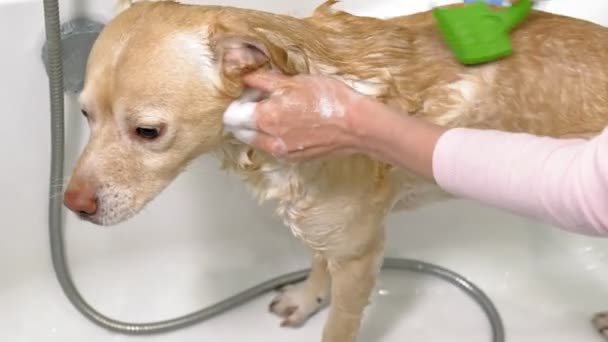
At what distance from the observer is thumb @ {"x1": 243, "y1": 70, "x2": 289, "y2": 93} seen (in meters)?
1.04

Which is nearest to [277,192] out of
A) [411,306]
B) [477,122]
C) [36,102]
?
[477,122]

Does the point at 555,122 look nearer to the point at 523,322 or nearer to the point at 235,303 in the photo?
the point at 523,322

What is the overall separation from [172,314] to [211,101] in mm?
853

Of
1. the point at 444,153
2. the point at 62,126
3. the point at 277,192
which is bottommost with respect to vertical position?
the point at 62,126

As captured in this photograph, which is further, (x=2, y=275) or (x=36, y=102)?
(x=2, y=275)

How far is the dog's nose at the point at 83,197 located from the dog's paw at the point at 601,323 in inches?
47.9

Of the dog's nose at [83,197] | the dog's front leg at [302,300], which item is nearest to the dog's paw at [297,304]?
the dog's front leg at [302,300]

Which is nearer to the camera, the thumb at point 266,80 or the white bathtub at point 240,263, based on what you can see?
the thumb at point 266,80

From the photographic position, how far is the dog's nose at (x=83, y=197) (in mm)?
1139

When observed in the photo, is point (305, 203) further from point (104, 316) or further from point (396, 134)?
point (104, 316)

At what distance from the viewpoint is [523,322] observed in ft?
6.07

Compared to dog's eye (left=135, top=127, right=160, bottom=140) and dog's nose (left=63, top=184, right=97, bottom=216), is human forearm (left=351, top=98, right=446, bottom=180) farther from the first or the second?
dog's nose (left=63, top=184, right=97, bottom=216)

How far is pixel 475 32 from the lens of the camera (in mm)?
1301

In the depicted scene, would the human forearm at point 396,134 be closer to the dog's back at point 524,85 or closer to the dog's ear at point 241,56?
the dog's ear at point 241,56
